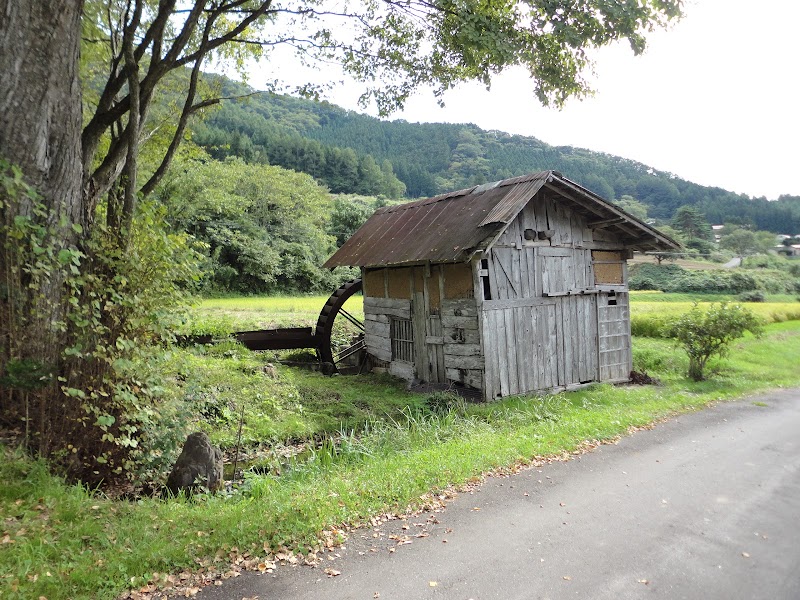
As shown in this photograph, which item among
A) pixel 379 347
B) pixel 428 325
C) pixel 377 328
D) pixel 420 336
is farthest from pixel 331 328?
pixel 428 325

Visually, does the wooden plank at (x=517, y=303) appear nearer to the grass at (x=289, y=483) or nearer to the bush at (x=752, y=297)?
the grass at (x=289, y=483)

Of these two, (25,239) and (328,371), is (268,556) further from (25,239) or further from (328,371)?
(328,371)

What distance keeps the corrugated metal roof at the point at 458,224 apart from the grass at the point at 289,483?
3573 millimetres

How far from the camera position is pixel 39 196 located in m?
4.57

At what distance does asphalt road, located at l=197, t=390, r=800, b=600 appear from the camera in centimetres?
377

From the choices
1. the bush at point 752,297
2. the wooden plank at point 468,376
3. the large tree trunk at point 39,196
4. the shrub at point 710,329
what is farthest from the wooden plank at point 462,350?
the bush at point 752,297

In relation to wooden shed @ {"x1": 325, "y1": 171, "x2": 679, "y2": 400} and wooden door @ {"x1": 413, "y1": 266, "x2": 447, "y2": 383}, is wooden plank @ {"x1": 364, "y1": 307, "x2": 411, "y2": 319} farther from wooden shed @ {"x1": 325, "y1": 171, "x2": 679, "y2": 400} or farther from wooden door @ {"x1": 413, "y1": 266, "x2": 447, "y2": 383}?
wooden door @ {"x1": 413, "y1": 266, "x2": 447, "y2": 383}

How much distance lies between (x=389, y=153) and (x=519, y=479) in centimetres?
8487

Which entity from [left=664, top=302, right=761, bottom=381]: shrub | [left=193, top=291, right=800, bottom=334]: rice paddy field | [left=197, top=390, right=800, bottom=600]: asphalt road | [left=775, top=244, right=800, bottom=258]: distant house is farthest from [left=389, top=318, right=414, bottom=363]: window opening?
[left=775, top=244, right=800, bottom=258]: distant house

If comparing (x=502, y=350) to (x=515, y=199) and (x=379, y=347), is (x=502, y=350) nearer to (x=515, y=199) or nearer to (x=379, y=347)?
(x=515, y=199)

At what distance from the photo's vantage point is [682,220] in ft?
201

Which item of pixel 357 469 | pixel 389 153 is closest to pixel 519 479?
pixel 357 469

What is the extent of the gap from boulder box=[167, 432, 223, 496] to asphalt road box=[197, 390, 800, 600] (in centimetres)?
206

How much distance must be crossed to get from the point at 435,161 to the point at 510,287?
248 feet
